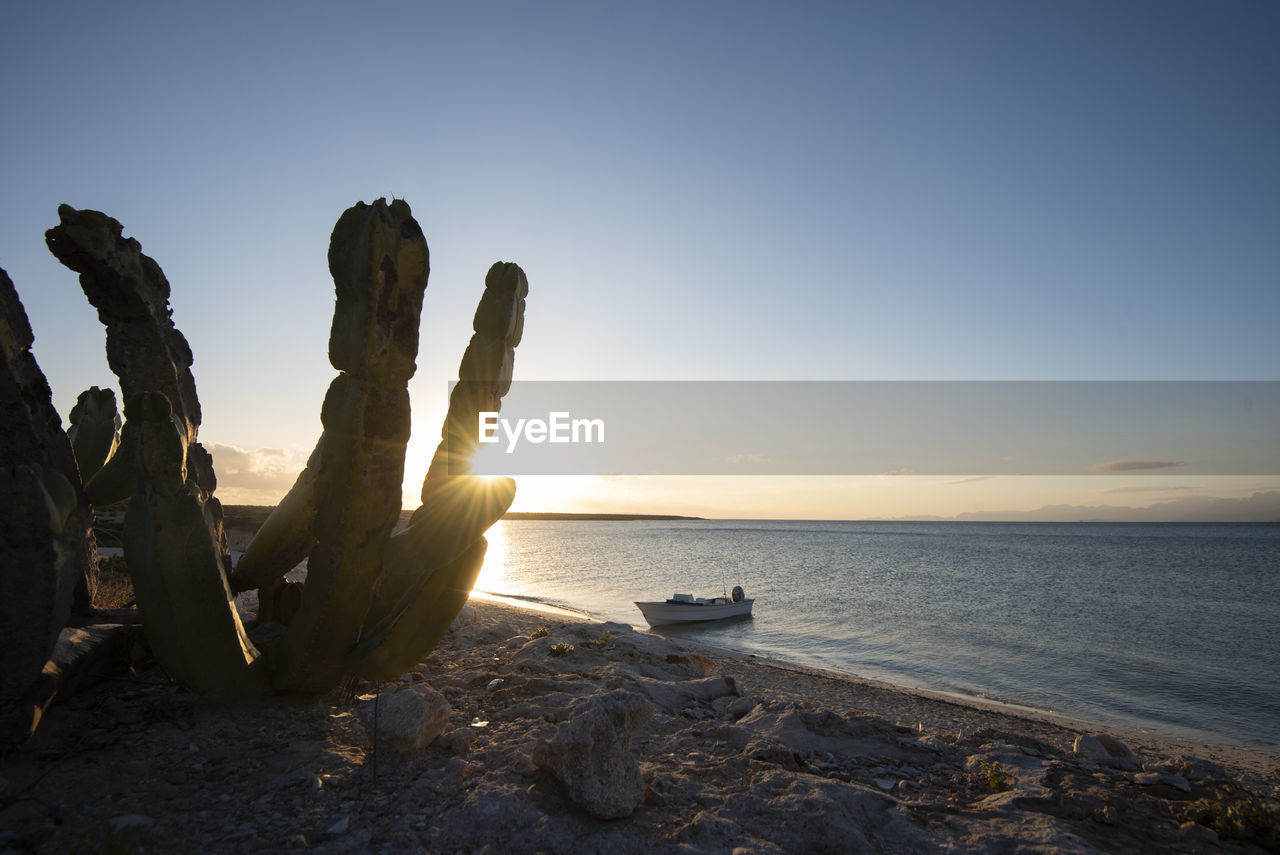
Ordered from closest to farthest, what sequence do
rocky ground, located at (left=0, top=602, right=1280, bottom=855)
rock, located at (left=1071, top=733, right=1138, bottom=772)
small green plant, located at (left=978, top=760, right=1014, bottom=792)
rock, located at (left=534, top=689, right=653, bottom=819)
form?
rocky ground, located at (left=0, top=602, right=1280, bottom=855) < rock, located at (left=534, top=689, right=653, bottom=819) < small green plant, located at (left=978, top=760, right=1014, bottom=792) < rock, located at (left=1071, top=733, right=1138, bottom=772)

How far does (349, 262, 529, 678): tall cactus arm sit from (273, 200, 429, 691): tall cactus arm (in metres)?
0.42

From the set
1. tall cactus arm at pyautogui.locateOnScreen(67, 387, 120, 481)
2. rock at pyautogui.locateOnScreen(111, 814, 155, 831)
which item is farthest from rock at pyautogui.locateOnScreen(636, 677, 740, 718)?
tall cactus arm at pyautogui.locateOnScreen(67, 387, 120, 481)

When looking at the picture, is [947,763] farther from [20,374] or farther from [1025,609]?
[1025,609]

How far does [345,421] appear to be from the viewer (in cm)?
534

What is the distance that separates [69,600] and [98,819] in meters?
1.60

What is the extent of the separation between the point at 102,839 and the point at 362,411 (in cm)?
303

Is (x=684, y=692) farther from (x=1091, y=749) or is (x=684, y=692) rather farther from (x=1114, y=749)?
(x=1114, y=749)

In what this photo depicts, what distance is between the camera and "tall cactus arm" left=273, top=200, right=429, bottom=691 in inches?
212

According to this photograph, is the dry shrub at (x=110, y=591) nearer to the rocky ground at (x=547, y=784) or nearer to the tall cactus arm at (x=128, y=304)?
the tall cactus arm at (x=128, y=304)

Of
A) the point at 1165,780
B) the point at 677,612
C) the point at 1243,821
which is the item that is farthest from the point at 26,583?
the point at 677,612

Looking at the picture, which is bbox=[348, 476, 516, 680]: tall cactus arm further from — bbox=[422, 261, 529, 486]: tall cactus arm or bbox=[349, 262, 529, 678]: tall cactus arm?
bbox=[422, 261, 529, 486]: tall cactus arm

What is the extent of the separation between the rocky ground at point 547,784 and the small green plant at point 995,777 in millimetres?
20

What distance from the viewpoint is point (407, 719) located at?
5285 mm

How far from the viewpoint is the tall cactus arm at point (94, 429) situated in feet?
27.0
